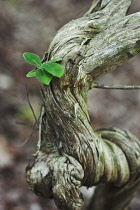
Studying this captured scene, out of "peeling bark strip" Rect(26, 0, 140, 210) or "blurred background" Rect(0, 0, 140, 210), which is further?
"blurred background" Rect(0, 0, 140, 210)

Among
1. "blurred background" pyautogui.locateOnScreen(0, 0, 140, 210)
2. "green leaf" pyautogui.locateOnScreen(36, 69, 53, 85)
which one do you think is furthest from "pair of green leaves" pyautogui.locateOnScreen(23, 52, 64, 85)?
"blurred background" pyautogui.locateOnScreen(0, 0, 140, 210)

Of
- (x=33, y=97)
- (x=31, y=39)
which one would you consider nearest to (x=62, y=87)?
(x=33, y=97)

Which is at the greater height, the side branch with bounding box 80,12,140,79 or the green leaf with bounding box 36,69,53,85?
the side branch with bounding box 80,12,140,79

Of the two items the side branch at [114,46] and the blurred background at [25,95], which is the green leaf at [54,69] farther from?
the blurred background at [25,95]

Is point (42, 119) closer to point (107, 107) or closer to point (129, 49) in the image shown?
point (129, 49)

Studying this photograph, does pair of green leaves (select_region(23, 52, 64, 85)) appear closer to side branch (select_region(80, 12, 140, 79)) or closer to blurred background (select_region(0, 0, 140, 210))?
side branch (select_region(80, 12, 140, 79))

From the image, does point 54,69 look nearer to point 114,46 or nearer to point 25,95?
point 114,46
